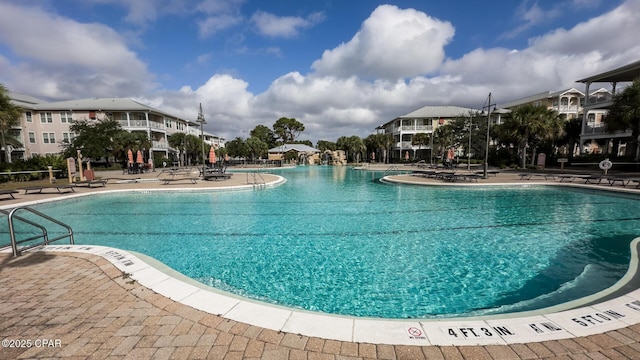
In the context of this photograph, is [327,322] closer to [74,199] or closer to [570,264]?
[570,264]

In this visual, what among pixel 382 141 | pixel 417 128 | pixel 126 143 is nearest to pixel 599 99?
pixel 417 128

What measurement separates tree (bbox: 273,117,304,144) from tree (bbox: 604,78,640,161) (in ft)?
216

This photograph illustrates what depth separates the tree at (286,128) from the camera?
78.4 metres

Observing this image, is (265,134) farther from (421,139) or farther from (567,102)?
(567,102)

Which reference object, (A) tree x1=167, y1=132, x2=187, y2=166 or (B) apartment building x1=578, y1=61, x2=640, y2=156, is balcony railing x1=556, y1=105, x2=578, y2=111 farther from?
(A) tree x1=167, y1=132, x2=187, y2=166

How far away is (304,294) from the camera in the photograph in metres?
5.21

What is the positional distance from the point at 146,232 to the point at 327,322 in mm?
8228

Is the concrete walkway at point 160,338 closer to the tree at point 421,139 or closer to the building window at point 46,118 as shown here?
the building window at point 46,118

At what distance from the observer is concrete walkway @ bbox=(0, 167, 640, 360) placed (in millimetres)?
2572

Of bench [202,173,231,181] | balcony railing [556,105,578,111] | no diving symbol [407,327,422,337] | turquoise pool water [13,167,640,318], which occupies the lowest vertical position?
turquoise pool water [13,167,640,318]

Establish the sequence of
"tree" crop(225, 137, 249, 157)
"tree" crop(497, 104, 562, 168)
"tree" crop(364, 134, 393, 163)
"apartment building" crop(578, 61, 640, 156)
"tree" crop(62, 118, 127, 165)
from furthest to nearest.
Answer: "tree" crop(364, 134, 393, 163), "tree" crop(225, 137, 249, 157), "tree" crop(62, 118, 127, 165), "tree" crop(497, 104, 562, 168), "apartment building" crop(578, 61, 640, 156)

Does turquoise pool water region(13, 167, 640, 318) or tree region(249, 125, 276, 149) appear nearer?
turquoise pool water region(13, 167, 640, 318)

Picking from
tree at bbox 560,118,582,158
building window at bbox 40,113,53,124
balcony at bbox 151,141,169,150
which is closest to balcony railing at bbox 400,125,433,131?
tree at bbox 560,118,582,158

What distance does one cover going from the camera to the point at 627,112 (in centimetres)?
2111
